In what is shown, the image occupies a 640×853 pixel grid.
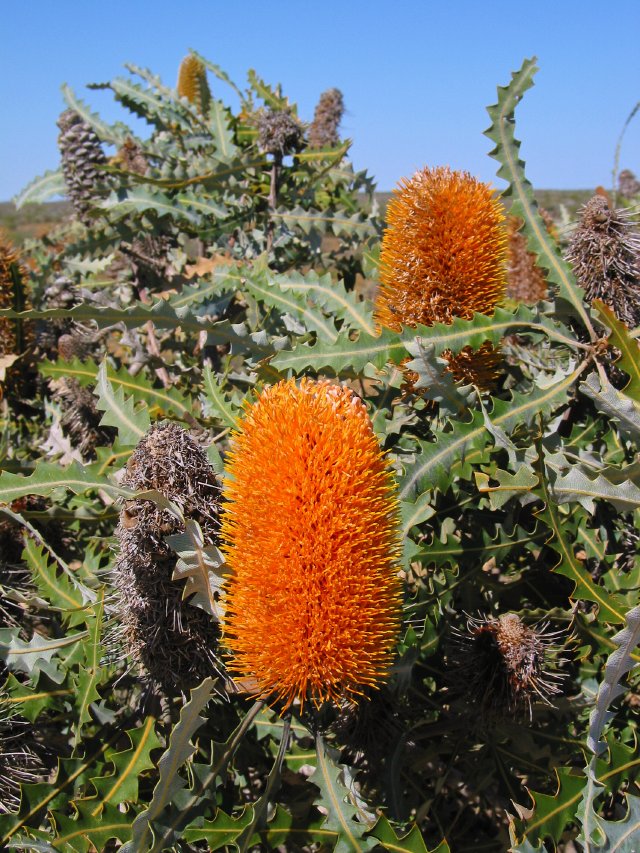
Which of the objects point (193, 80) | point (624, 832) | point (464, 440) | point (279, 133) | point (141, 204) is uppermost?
point (193, 80)

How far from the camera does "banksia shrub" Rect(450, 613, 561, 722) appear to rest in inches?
77.0

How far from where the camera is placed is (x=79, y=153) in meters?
4.03

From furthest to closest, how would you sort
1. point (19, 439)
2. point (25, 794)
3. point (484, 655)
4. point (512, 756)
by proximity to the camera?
1. point (19, 439)
2. point (512, 756)
3. point (484, 655)
4. point (25, 794)

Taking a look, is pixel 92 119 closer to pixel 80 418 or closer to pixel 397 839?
pixel 80 418

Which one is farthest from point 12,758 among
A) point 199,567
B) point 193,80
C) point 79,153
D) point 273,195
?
point 193,80

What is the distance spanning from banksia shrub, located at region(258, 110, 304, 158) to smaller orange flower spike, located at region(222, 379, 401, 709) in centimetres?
233

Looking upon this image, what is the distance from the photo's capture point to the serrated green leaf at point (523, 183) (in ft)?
7.48

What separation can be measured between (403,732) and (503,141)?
1.93 m

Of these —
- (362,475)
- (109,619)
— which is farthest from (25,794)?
(362,475)

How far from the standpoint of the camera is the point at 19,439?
3.50 metres

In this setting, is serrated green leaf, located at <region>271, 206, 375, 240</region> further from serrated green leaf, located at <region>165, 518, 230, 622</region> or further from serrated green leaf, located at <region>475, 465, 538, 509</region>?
serrated green leaf, located at <region>165, 518, 230, 622</region>

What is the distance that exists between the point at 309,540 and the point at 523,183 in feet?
5.21

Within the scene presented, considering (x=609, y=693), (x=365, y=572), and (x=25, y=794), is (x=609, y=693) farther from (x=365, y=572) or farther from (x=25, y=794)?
(x=25, y=794)

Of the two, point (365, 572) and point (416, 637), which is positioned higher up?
point (365, 572)
